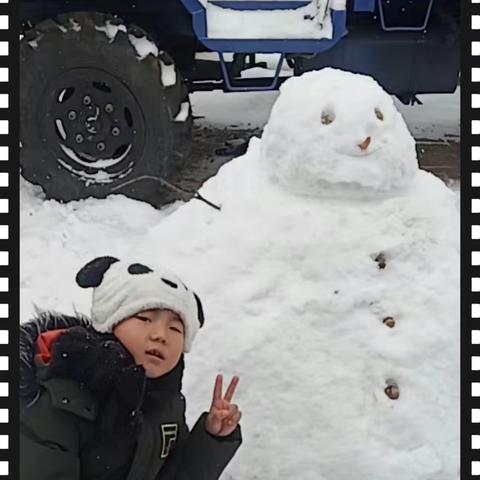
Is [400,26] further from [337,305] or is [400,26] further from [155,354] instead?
[155,354]

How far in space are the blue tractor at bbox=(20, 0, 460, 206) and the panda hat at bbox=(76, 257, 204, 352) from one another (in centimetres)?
227

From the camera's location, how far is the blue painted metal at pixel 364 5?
14.1 feet

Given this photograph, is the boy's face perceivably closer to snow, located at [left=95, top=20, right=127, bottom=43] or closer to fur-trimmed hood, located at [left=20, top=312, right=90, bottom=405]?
fur-trimmed hood, located at [left=20, top=312, right=90, bottom=405]

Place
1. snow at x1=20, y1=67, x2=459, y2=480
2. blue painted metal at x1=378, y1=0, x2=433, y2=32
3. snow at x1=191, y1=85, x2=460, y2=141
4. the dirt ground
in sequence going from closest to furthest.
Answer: snow at x1=20, y1=67, x2=459, y2=480
blue painted metal at x1=378, y1=0, x2=433, y2=32
the dirt ground
snow at x1=191, y1=85, x2=460, y2=141

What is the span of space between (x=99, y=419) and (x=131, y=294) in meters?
0.23

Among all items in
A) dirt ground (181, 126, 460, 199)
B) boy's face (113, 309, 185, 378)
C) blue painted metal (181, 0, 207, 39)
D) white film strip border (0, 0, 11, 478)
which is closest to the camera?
white film strip border (0, 0, 11, 478)

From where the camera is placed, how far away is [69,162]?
14.0 ft

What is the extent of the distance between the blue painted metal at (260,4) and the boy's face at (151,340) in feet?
7.71

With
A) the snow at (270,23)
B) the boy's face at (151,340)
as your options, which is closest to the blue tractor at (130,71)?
the snow at (270,23)

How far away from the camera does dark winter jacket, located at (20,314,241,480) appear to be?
1672 mm

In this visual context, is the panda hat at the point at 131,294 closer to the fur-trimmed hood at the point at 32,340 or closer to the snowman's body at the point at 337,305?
the fur-trimmed hood at the point at 32,340

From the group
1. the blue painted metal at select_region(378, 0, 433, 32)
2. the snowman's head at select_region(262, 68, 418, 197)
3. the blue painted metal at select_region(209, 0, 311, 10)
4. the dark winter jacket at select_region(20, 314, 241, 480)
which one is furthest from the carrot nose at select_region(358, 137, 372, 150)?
the blue painted metal at select_region(378, 0, 433, 32)

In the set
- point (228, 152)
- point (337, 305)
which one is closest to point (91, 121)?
point (228, 152)

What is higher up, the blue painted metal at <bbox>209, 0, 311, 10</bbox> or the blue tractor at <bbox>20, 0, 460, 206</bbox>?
the blue painted metal at <bbox>209, 0, 311, 10</bbox>
